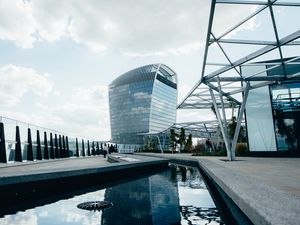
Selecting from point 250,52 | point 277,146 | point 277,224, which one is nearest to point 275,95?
point 277,146

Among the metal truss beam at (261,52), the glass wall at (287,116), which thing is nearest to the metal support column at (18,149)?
the metal truss beam at (261,52)

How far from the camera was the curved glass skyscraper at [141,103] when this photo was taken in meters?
130

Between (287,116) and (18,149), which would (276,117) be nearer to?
(287,116)

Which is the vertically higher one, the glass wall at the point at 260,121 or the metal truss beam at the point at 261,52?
the metal truss beam at the point at 261,52

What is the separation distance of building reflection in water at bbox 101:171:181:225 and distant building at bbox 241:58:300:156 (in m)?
18.5

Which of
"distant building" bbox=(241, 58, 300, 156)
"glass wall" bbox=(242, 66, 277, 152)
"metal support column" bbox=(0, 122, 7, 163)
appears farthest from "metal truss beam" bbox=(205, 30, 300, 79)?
"metal support column" bbox=(0, 122, 7, 163)

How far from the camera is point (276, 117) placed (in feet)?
78.3

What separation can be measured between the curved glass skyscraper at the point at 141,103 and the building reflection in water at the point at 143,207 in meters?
116

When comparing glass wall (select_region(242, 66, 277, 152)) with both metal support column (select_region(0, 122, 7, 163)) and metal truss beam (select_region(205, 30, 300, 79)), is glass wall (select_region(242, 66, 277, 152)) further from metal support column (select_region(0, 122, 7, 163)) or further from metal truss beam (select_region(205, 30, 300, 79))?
metal support column (select_region(0, 122, 7, 163))

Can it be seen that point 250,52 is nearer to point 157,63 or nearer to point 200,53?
point 200,53

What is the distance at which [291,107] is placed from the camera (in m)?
23.3

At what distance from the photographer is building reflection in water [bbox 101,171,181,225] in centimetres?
500

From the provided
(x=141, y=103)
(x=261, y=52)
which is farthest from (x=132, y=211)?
(x=141, y=103)

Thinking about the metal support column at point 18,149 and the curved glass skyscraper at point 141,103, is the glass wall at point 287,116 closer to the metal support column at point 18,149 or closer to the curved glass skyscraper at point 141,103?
the metal support column at point 18,149
